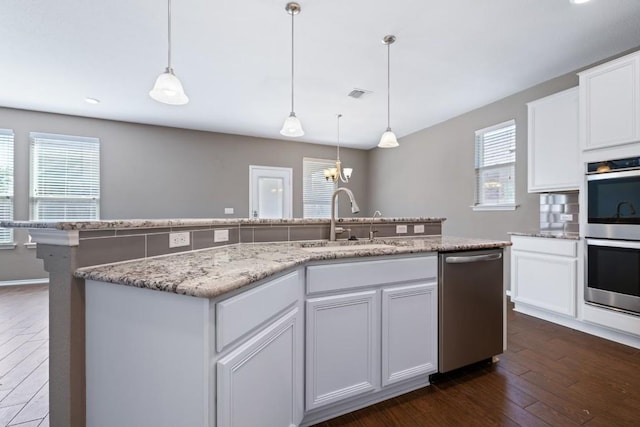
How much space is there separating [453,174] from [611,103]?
219cm

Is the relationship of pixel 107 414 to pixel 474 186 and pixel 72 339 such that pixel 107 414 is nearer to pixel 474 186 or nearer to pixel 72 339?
pixel 72 339

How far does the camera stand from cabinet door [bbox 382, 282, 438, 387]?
1.63 meters

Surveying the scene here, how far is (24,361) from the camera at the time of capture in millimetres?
2096

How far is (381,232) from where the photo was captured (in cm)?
235

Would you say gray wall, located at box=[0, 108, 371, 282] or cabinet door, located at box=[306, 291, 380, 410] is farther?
gray wall, located at box=[0, 108, 371, 282]

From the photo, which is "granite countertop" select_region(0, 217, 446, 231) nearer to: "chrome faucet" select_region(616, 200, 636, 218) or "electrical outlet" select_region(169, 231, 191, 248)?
"electrical outlet" select_region(169, 231, 191, 248)

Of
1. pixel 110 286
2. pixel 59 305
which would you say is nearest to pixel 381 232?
pixel 110 286

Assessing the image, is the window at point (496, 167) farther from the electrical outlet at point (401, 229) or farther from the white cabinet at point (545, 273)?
the electrical outlet at point (401, 229)

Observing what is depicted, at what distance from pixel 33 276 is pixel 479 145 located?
710 centimetres

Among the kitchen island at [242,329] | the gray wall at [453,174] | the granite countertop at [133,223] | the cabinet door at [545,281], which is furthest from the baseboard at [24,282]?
the cabinet door at [545,281]

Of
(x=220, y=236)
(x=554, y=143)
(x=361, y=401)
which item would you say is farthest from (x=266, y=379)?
(x=554, y=143)

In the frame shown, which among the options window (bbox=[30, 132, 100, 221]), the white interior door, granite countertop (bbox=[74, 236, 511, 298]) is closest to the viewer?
granite countertop (bbox=[74, 236, 511, 298])

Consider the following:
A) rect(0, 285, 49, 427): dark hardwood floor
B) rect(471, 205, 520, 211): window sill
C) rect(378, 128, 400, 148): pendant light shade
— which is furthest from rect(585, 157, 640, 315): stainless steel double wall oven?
rect(0, 285, 49, 427): dark hardwood floor

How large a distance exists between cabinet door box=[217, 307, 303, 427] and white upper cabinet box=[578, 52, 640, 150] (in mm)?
3061
